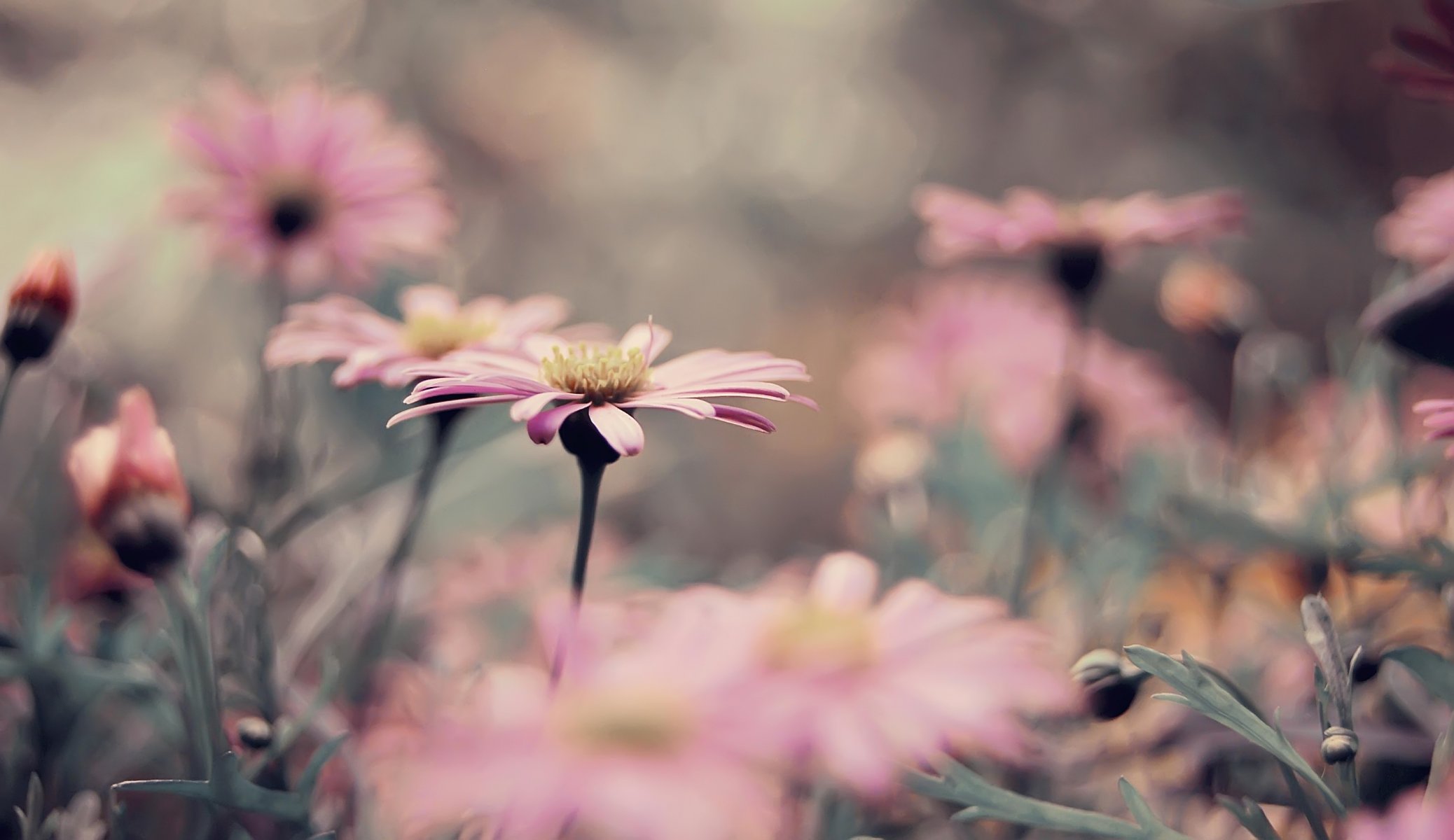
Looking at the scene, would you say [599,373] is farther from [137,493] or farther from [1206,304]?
[1206,304]

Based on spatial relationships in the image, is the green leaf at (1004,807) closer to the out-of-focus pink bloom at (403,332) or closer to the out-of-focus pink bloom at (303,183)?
the out-of-focus pink bloom at (403,332)

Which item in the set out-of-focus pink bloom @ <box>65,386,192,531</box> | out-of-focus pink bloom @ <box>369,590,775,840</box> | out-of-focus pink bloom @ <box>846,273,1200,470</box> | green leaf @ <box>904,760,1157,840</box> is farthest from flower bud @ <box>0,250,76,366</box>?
out-of-focus pink bloom @ <box>846,273,1200,470</box>

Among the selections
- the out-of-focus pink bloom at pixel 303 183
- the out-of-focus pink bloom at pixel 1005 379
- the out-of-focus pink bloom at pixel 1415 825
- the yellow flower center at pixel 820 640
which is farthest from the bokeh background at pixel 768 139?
the out-of-focus pink bloom at pixel 1415 825

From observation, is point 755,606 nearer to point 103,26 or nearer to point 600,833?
point 600,833

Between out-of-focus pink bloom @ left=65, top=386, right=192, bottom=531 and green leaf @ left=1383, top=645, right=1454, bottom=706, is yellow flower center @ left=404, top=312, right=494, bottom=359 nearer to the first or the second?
out-of-focus pink bloom @ left=65, top=386, right=192, bottom=531

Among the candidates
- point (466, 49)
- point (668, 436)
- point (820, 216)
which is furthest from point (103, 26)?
point (820, 216)
